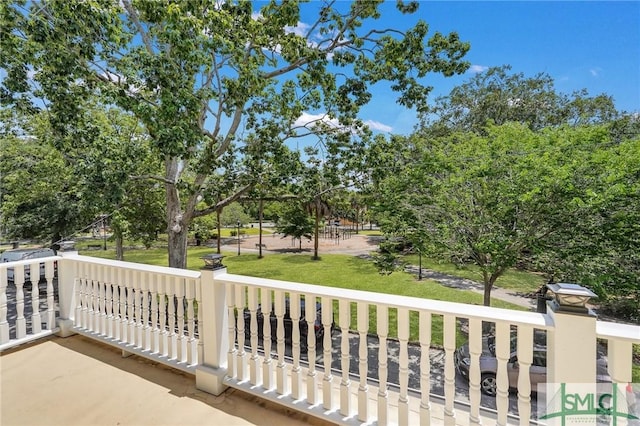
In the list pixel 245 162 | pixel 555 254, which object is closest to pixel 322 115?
pixel 245 162

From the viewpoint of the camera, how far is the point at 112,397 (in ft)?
7.00

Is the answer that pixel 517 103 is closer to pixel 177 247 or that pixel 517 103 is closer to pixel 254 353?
pixel 177 247

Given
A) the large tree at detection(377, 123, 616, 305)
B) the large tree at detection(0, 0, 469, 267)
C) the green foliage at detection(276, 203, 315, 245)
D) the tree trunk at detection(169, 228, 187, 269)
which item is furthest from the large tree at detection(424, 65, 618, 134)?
the tree trunk at detection(169, 228, 187, 269)

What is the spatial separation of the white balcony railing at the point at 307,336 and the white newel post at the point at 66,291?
0.03ft

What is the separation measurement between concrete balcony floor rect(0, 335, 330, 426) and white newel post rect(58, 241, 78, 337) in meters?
0.37

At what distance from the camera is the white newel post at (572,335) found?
1.24m

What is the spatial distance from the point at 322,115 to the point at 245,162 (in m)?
2.30

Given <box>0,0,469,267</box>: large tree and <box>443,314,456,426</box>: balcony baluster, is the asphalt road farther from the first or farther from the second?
<box>0,0,469,267</box>: large tree

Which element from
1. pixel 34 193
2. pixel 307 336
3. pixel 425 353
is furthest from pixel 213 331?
pixel 34 193

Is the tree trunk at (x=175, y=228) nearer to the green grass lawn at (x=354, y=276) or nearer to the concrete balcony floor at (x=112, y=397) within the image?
the green grass lawn at (x=354, y=276)

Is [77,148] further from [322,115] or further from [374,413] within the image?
[374,413]

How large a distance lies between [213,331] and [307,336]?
68 centimetres

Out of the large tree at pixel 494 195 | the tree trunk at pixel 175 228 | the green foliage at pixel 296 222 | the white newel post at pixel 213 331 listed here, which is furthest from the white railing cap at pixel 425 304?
the green foliage at pixel 296 222

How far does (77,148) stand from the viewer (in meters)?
6.05
